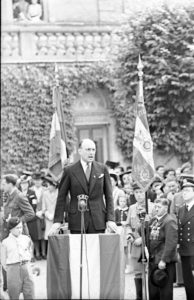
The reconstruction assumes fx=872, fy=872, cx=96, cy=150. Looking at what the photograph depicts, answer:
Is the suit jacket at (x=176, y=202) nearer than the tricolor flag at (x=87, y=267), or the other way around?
the tricolor flag at (x=87, y=267)

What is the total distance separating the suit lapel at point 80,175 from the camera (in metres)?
9.65

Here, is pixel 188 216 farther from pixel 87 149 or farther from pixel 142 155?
pixel 87 149

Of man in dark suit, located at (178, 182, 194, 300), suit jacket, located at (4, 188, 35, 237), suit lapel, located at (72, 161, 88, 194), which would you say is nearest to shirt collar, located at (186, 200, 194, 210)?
man in dark suit, located at (178, 182, 194, 300)

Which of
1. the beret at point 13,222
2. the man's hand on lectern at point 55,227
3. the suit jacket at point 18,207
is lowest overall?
the man's hand on lectern at point 55,227

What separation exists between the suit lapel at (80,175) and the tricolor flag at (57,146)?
503 cm

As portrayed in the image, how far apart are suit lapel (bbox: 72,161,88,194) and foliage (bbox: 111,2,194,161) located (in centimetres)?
760

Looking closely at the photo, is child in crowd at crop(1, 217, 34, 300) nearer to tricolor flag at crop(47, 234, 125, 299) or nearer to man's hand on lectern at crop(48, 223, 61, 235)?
man's hand on lectern at crop(48, 223, 61, 235)

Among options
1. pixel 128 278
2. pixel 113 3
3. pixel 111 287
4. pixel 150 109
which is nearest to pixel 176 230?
pixel 111 287

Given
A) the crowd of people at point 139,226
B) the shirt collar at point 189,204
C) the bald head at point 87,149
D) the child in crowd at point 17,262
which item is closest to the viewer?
the bald head at point 87,149

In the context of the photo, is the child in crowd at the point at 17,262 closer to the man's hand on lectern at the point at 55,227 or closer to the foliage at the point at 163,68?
the man's hand on lectern at the point at 55,227

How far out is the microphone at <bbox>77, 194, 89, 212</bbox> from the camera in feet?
29.1

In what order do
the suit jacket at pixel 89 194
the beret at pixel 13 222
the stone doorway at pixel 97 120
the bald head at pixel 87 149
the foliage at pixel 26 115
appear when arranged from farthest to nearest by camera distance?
the stone doorway at pixel 97 120
the foliage at pixel 26 115
the beret at pixel 13 222
the suit jacket at pixel 89 194
the bald head at pixel 87 149

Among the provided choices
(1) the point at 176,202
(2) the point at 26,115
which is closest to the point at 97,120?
(2) the point at 26,115

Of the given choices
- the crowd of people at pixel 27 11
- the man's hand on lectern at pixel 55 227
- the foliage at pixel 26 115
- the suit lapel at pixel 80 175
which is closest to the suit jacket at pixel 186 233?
the suit lapel at pixel 80 175
